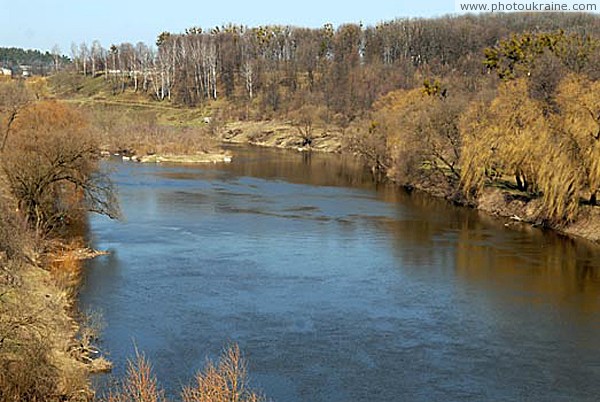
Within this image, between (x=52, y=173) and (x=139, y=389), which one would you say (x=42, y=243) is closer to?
(x=52, y=173)

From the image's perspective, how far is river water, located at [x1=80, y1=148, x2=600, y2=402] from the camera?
54.4ft

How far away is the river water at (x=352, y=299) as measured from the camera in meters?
16.6

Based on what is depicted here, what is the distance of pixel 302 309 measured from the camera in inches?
833

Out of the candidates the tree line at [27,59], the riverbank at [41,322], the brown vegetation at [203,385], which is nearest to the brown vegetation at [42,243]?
the riverbank at [41,322]

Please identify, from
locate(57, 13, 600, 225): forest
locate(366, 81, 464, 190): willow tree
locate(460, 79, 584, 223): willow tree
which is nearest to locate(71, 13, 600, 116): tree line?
locate(57, 13, 600, 225): forest

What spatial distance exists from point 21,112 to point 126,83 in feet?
245

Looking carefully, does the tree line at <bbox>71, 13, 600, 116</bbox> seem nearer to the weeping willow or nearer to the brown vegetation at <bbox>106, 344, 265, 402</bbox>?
the weeping willow

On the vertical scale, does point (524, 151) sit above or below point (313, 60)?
below

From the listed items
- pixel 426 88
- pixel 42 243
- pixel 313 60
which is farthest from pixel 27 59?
pixel 42 243

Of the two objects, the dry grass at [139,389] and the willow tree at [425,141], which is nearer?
the dry grass at [139,389]

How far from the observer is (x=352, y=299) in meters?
22.2

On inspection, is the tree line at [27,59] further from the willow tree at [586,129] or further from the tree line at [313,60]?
the willow tree at [586,129]

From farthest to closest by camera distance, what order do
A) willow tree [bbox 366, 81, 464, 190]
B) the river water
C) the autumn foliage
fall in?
1. willow tree [bbox 366, 81, 464, 190]
2. the autumn foliage
3. the river water

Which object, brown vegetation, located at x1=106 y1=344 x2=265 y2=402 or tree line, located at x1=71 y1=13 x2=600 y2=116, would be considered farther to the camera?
tree line, located at x1=71 y1=13 x2=600 y2=116
